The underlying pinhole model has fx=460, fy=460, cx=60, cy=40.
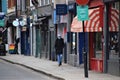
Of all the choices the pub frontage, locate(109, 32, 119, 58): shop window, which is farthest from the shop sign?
locate(109, 32, 119, 58): shop window

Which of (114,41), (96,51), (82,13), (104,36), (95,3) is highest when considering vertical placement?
(95,3)

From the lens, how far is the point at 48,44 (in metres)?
38.2

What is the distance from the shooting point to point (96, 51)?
83.9ft

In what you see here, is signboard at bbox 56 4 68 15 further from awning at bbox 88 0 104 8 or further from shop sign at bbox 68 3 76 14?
awning at bbox 88 0 104 8

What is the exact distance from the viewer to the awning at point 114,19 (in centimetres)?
2233

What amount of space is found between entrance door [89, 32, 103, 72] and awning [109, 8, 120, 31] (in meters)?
2.01

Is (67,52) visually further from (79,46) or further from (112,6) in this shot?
(112,6)

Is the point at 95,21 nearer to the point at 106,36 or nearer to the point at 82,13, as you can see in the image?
the point at 106,36

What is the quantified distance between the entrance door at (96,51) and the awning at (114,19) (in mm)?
2007

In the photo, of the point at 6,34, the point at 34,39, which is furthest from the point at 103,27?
the point at 6,34

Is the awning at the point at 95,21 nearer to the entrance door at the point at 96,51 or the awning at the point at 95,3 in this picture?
the awning at the point at 95,3

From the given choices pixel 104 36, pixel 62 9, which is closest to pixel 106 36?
pixel 104 36

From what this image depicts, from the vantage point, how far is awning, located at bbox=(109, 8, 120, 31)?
73.3 ft

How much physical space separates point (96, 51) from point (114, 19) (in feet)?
11.2
